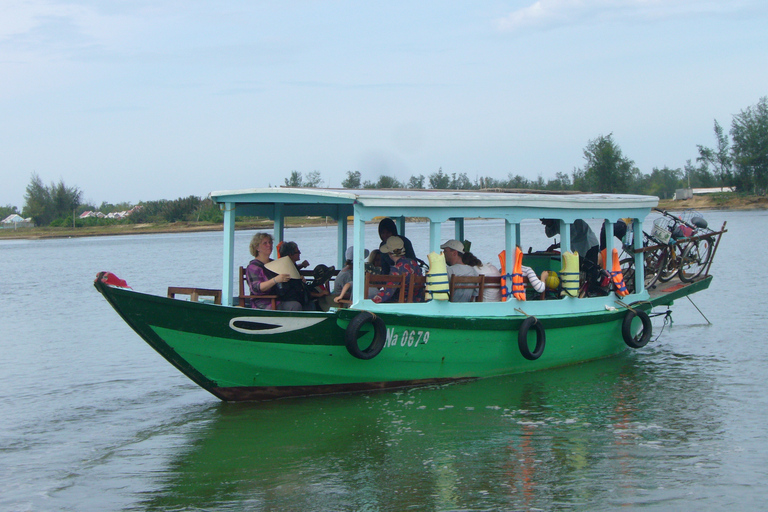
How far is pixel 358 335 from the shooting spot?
813 cm

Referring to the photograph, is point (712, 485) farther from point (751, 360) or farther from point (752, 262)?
point (752, 262)

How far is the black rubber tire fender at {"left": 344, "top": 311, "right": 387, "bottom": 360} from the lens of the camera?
7910 mm

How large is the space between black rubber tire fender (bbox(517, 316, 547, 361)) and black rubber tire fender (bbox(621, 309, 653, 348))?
1764 mm

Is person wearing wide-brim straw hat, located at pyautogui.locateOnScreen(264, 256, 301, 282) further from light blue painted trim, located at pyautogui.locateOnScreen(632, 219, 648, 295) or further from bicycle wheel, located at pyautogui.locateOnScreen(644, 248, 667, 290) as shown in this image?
bicycle wheel, located at pyautogui.locateOnScreen(644, 248, 667, 290)

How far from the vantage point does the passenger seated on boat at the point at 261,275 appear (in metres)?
8.42

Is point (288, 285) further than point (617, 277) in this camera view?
No

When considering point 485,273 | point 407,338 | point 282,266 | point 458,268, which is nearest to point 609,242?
point 485,273

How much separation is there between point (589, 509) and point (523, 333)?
3.55m

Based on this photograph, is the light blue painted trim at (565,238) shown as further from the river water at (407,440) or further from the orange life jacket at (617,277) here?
the river water at (407,440)

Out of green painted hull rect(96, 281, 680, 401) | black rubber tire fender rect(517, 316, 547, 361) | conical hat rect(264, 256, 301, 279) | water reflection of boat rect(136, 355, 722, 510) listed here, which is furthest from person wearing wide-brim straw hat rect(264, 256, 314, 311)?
black rubber tire fender rect(517, 316, 547, 361)

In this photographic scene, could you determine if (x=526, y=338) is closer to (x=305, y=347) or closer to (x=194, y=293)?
(x=305, y=347)

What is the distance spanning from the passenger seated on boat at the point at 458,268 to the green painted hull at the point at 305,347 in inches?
17.6

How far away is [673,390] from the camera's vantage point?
9547mm

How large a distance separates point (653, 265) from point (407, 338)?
5571 mm
